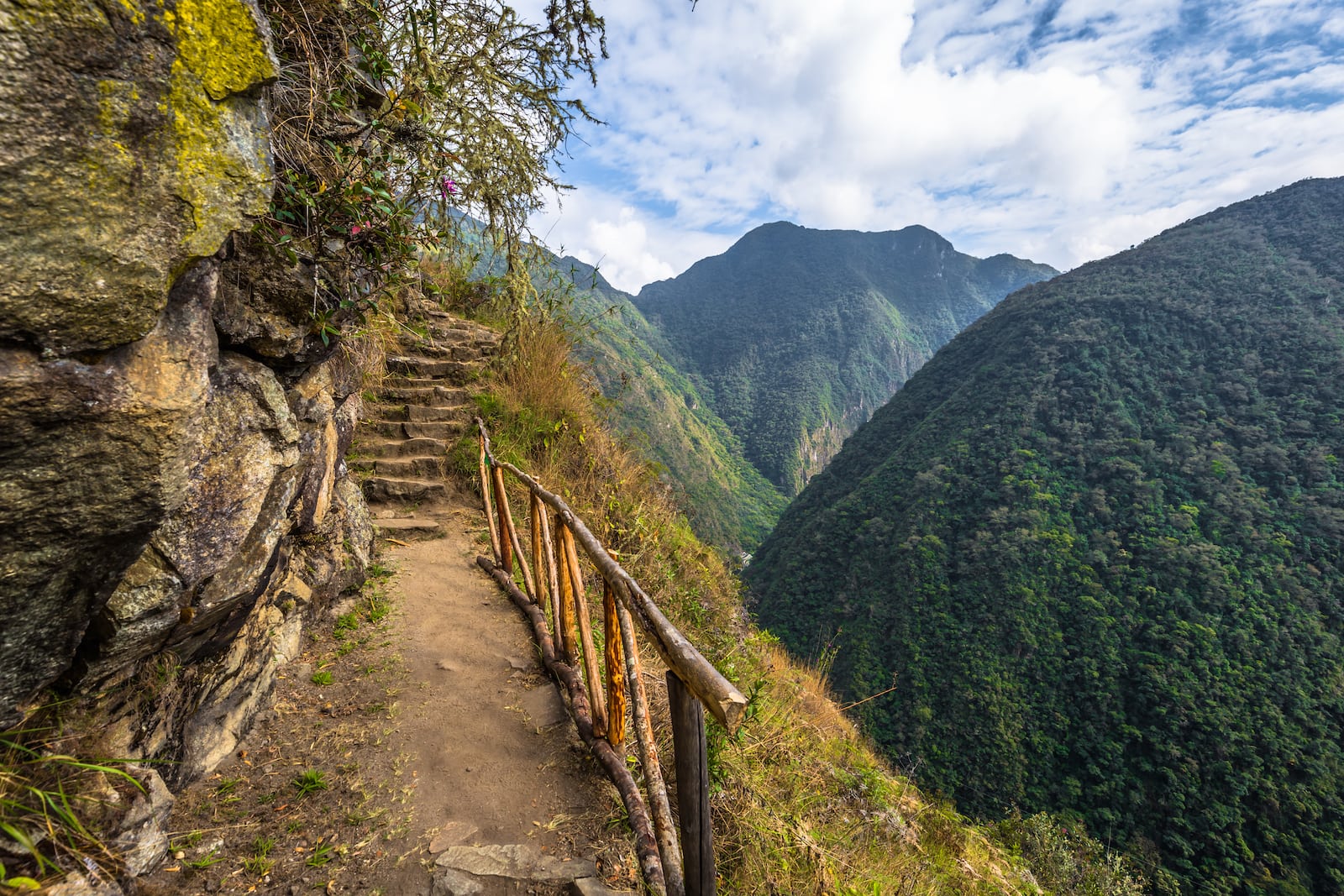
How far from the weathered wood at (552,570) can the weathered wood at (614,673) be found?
0.85 meters

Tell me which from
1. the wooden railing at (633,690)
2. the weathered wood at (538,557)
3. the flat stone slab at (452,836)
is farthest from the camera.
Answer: the weathered wood at (538,557)

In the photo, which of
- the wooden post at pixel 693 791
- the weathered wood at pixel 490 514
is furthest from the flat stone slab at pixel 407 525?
the wooden post at pixel 693 791

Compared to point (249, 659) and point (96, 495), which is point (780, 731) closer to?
point (249, 659)

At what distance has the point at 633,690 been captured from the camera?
6.72ft

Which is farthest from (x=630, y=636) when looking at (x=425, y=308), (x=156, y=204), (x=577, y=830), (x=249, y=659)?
(x=425, y=308)

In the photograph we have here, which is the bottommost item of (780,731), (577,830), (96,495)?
(780,731)

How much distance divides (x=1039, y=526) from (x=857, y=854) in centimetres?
5226

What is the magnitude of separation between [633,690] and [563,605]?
1103 millimetres

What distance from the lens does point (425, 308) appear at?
24.8 feet

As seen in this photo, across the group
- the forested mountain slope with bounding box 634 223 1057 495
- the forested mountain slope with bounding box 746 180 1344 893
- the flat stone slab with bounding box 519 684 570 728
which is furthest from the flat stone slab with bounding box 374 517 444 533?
the forested mountain slope with bounding box 634 223 1057 495

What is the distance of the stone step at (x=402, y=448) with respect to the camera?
221 inches

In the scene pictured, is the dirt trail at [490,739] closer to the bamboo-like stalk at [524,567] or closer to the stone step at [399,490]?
the bamboo-like stalk at [524,567]

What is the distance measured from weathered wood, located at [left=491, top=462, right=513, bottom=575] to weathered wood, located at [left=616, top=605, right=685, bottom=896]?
2.34m

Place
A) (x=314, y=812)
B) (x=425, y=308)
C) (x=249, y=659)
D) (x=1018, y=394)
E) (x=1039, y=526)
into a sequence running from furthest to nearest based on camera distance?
(x=1018, y=394) → (x=1039, y=526) → (x=425, y=308) → (x=249, y=659) → (x=314, y=812)
